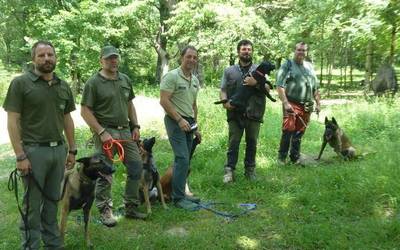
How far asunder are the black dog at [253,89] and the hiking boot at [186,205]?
5.08 feet

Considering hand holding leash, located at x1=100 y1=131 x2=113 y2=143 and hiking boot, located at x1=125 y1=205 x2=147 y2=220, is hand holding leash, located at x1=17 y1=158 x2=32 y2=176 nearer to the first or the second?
hand holding leash, located at x1=100 y1=131 x2=113 y2=143

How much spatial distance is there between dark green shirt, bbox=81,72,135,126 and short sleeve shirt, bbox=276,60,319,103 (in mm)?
3204

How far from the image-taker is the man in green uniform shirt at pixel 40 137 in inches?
142

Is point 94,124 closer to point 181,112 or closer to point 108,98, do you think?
point 108,98

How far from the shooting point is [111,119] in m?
4.79

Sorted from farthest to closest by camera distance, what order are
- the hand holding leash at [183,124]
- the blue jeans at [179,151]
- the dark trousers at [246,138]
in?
the dark trousers at [246,138], the blue jeans at [179,151], the hand holding leash at [183,124]

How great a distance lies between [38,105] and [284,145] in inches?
191

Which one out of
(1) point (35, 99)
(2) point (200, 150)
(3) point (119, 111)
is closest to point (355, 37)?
(2) point (200, 150)

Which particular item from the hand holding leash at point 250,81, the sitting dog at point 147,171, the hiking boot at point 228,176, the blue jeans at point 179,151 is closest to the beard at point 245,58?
the hand holding leash at point 250,81

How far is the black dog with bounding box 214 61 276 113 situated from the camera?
6109 millimetres

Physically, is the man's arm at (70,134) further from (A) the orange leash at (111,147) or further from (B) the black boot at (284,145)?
(B) the black boot at (284,145)

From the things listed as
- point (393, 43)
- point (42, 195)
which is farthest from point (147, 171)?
point (393, 43)

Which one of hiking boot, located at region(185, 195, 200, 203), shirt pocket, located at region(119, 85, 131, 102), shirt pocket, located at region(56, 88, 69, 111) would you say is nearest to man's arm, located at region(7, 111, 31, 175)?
shirt pocket, located at region(56, 88, 69, 111)

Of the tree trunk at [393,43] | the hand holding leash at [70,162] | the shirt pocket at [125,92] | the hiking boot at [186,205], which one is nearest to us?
the hand holding leash at [70,162]
